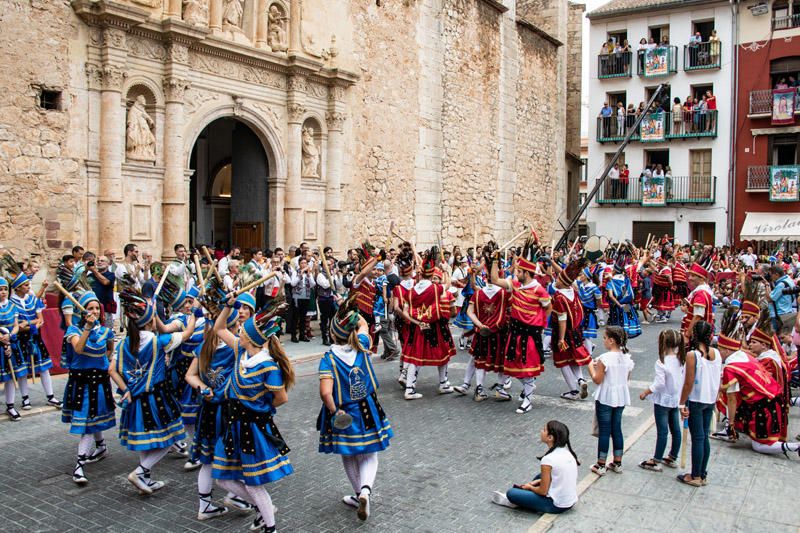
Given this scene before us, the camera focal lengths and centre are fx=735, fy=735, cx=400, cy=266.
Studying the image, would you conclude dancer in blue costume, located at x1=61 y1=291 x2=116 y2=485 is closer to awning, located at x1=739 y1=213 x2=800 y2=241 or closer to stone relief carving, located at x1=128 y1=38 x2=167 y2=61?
stone relief carving, located at x1=128 y1=38 x2=167 y2=61

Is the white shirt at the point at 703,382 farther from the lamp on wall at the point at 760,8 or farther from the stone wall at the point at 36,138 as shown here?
the lamp on wall at the point at 760,8

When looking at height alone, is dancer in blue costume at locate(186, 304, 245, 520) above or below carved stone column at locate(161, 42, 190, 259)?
below

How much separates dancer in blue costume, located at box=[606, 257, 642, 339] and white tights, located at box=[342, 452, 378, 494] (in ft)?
31.8

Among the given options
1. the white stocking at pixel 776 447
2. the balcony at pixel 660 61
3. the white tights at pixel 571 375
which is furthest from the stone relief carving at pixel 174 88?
the balcony at pixel 660 61

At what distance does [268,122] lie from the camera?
1775 centimetres

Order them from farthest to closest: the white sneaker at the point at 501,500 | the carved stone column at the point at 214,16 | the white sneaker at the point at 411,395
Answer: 1. the carved stone column at the point at 214,16
2. the white sneaker at the point at 411,395
3. the white sneaker at the point at 501,500

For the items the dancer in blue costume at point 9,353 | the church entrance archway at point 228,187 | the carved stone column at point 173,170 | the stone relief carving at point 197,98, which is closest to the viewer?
the dancer in blue costume at point 9,353

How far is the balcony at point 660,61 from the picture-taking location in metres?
32.9

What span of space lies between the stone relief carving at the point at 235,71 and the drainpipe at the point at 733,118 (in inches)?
866

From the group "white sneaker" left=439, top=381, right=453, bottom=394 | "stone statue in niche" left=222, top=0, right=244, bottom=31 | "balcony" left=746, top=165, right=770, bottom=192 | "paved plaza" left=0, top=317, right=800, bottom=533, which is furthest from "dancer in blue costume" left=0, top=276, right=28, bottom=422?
"balcony" left=746, top=165, right=770, bottom=192

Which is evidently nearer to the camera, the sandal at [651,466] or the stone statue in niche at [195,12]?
the sandal at [651,466]

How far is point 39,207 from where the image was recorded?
43.6 feet

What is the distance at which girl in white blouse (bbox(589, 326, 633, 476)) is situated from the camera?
6.80m

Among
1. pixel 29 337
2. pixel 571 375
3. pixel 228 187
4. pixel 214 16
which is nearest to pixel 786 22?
pixel 228 187
